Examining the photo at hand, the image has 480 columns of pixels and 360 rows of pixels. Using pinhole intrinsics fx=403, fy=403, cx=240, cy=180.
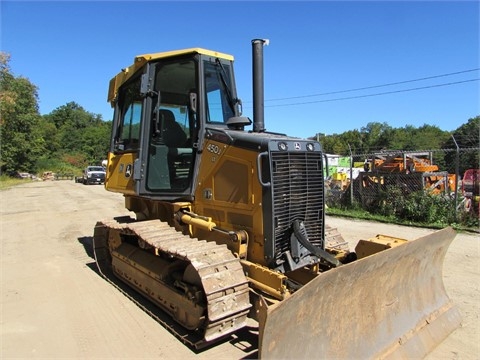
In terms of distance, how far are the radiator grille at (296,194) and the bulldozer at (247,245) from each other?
0.05 feet

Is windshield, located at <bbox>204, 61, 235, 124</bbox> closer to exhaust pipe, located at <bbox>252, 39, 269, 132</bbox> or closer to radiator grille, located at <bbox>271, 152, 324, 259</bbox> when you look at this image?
exhaust pipe, located at <bbox>252, 39, 269, 132</bbox>

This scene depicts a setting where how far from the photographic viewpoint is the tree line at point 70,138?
4159cm

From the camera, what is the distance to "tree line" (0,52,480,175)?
4159 cm

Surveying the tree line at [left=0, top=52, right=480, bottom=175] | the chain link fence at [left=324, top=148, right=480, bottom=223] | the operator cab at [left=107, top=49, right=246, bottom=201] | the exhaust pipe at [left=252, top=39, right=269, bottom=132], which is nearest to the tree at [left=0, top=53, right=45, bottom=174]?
the tree line at [left=0, top=52, right=480, bottom=175]

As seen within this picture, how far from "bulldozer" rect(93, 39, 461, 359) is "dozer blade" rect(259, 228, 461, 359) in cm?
1

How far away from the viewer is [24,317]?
4.86 metres

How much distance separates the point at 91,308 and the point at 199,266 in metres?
2.07

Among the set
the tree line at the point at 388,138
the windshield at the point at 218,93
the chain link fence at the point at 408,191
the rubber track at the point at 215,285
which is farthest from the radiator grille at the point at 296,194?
the tree line at the point at 388,138

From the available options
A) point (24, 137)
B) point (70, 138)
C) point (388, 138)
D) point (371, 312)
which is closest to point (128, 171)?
point (371, 312)

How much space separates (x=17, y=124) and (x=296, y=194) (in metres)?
50.2

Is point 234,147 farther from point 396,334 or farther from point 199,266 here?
point 396,334

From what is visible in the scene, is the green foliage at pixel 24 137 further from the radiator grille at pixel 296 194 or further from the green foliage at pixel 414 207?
the radiator grille at pixel 296 194

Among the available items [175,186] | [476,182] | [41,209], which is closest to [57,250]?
[175,186]

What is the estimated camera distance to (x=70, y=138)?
8338cm
